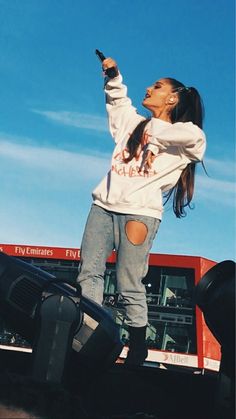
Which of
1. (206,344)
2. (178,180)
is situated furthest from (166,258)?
(178,180)

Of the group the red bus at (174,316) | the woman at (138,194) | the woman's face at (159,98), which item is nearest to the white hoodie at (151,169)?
the woman at (138,194)

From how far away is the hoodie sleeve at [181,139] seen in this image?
3.23 metres

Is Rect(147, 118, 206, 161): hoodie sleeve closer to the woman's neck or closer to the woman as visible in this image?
the woman

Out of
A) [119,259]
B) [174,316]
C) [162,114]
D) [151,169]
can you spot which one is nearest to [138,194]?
[151,169]

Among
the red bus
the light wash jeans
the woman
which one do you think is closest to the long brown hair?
the woman

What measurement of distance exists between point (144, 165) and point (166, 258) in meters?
40.9

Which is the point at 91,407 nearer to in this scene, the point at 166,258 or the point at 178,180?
the point at 178,180

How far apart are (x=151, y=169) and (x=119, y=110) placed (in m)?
0.57

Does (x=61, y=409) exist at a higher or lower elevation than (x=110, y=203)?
lower

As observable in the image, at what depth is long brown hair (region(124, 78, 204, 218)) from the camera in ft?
11.6

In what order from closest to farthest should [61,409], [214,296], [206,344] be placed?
[61,409] → [214,296] → [206,344]

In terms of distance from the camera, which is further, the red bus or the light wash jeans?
the red bus

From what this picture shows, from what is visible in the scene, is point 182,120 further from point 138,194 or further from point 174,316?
point 174,316

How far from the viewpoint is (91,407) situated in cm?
230
